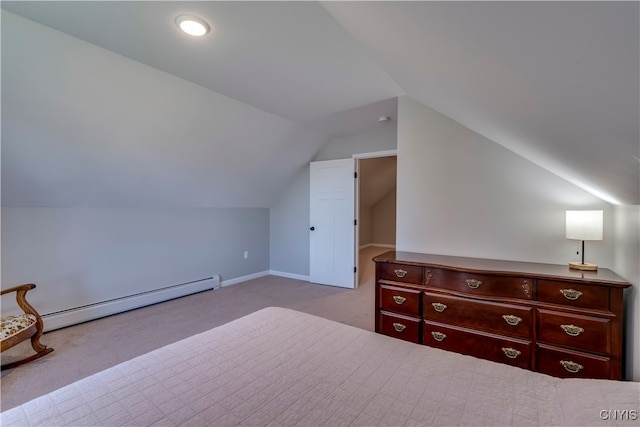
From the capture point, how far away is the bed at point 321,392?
2.92ft

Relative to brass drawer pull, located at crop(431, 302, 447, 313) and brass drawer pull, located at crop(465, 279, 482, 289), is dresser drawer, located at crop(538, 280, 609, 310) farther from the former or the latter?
brass drawer pull, located at crop(431, 302, 447, 313)

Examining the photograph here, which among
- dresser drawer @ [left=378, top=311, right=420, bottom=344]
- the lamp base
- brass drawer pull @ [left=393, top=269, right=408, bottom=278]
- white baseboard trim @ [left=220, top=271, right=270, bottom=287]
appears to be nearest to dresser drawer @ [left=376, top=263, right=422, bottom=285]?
brass drawer pull @ [left=393, top=269, right=408, bottom=278]

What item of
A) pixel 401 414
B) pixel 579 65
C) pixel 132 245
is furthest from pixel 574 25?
pixel 132 245

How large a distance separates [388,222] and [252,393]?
7060 mm

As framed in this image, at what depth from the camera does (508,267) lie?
2117 millimetres

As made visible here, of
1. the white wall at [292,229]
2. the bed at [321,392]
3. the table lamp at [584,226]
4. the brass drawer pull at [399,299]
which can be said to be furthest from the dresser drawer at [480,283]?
the white wall at [292,229]

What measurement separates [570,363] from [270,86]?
2953 mm

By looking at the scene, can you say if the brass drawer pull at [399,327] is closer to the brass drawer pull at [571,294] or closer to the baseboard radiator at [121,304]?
the brass drawer pull at [571,294]

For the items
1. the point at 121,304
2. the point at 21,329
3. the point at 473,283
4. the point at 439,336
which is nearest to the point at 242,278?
the point at 121,304

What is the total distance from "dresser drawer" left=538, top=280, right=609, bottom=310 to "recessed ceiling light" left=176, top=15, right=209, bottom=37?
2643 mm

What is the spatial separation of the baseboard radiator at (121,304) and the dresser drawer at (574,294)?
4007 mm

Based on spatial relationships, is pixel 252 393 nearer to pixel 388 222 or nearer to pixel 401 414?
pixel 401 414

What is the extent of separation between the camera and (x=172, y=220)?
3.94 m

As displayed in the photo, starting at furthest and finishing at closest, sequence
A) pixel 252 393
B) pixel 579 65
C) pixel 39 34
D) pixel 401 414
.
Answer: pixel 39 34, pixel 252 393, pixel 401 414, pixel 579 65
